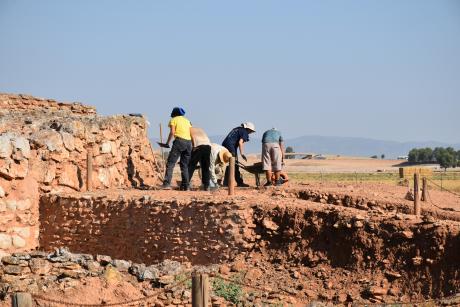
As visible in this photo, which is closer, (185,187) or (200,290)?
(200,290)

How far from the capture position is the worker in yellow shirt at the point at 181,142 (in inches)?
571

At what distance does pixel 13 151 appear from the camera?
1385 cm

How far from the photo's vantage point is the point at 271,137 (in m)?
15.4

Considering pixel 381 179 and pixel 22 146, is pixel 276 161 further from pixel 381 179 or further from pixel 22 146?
pixel 381 179

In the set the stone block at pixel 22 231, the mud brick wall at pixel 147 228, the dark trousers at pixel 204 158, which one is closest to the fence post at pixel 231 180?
the mud brick wall at pixel 147 228

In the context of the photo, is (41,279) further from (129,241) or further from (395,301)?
(395,301)

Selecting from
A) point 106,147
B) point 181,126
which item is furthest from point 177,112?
point 106,147

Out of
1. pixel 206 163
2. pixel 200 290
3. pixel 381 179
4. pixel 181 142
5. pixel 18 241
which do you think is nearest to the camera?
pixel 200 290

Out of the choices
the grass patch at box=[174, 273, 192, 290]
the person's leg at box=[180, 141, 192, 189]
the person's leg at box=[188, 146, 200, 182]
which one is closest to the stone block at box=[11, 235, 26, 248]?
the person's leg at box=[180, 141, 192, 189]

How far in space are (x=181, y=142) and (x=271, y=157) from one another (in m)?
1.94

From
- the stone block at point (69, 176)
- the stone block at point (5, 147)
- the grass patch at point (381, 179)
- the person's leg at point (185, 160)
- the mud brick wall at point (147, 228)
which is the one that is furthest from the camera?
the grass patch at point (381, 179)

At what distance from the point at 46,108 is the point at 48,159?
346cm

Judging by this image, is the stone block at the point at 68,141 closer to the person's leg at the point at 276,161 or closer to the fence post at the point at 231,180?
the fence post at the point at 231,180

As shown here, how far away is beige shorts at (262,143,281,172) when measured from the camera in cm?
1529
